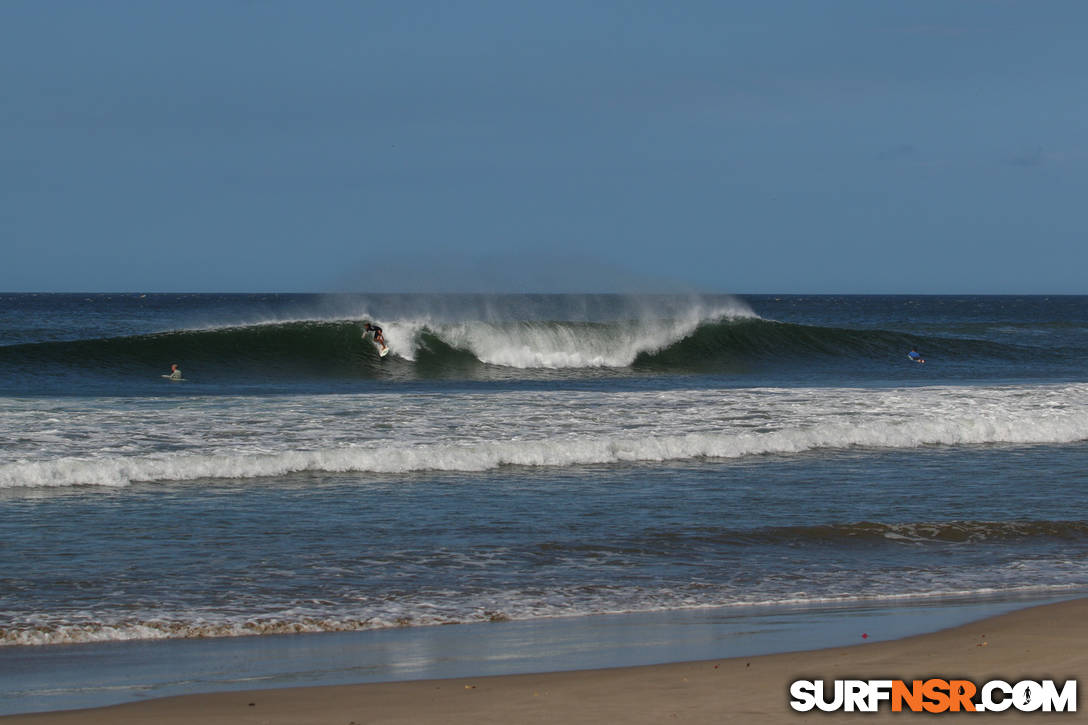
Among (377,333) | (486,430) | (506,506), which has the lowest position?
(506,506)

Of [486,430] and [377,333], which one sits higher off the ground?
[377,333]

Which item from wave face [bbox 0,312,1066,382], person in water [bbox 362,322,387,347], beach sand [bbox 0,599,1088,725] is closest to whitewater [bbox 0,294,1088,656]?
beach sand [bbox 0,599,1088,725]

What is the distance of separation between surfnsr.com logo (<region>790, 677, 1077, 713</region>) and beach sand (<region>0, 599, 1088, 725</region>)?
7 cm

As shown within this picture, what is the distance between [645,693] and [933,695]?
1342mm

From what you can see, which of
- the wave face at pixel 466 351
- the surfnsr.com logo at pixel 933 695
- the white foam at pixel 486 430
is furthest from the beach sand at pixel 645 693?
the wave face at pixel 466 351

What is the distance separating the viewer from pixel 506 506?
10086 mm

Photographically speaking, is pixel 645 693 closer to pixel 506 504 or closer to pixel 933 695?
pixel 933 695

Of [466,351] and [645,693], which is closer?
[645,693]

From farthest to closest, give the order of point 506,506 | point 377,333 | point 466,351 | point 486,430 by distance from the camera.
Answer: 1. point 466,351
2. point 377,333
3. point 486,430
4. point 506,506

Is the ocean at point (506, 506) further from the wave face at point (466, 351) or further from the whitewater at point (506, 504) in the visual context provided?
the wave face at point (466, 351)

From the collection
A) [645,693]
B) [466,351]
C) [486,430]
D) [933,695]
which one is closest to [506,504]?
[486,430]

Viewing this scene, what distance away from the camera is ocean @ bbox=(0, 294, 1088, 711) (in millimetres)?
7023

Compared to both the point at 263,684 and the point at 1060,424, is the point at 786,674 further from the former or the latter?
the point at 1060,424

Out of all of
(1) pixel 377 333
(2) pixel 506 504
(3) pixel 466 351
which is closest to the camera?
(2) pixel 506 504
